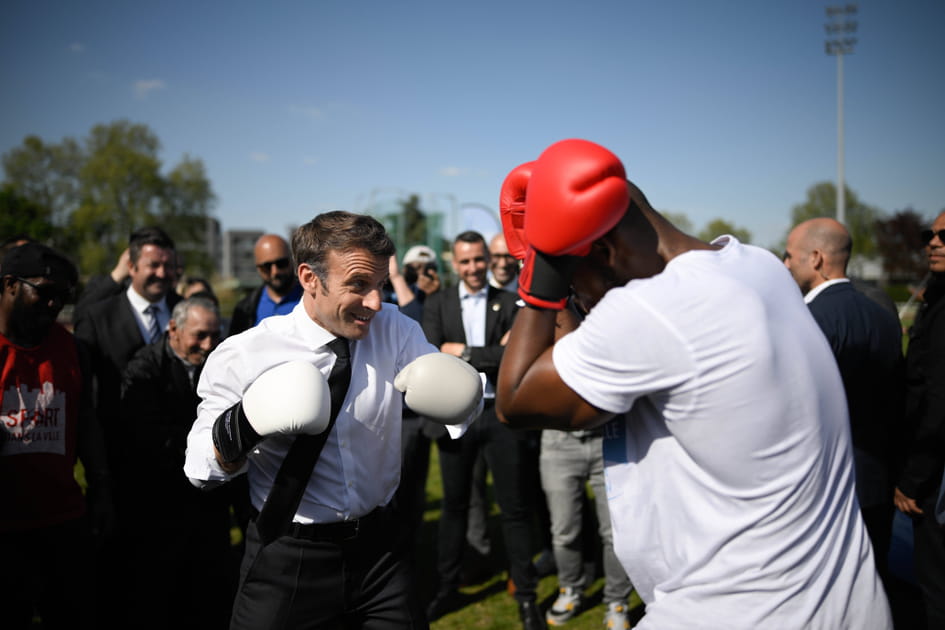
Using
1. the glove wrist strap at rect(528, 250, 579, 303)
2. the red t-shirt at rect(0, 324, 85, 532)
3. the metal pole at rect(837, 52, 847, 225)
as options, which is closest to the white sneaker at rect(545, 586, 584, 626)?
the red t-shirt at rect(0, 324, 85, 532)

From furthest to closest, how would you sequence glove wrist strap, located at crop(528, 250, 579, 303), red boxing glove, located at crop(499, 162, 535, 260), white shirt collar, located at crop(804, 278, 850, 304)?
1. white shirt collar, located at crop(804, 278, 850, 304)
2. red boxing glove, located at crop(499, 162, 535, 260)
3. glove wrist strap, located at crop(528, 250, 579, 303)

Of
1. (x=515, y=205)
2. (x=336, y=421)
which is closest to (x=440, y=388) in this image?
(x=336, y=421)

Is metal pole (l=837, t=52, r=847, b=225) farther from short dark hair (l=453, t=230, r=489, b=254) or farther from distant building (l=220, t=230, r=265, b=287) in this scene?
distant building (l=220, t=230, r=265, b=287)

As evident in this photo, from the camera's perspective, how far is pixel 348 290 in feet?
7.68

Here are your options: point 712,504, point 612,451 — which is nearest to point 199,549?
point 612,451

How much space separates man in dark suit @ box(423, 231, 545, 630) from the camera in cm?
425

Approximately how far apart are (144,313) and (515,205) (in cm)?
377

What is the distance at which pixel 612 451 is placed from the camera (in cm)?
169

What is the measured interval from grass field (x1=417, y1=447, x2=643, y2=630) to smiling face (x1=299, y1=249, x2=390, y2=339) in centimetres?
288

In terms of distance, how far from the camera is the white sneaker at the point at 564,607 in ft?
14.0

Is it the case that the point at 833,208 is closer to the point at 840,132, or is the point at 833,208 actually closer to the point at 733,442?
the point at 840,132

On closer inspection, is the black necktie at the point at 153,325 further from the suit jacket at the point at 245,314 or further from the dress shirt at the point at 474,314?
the dress shirt at the point at 474,314

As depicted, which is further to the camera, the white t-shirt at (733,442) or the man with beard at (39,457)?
the man with beard at (39,457)

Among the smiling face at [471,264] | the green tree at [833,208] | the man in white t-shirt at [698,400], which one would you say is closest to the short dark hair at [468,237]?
the smiling face at [471,264]
